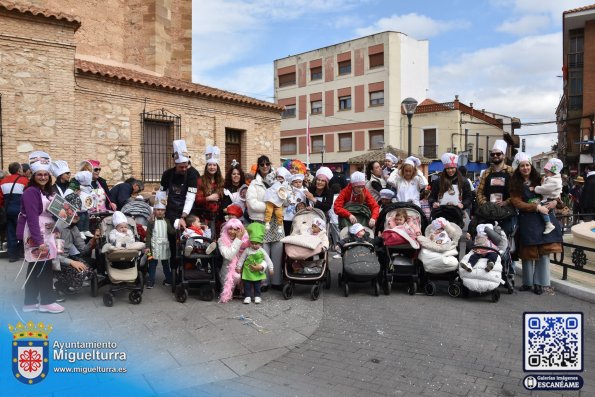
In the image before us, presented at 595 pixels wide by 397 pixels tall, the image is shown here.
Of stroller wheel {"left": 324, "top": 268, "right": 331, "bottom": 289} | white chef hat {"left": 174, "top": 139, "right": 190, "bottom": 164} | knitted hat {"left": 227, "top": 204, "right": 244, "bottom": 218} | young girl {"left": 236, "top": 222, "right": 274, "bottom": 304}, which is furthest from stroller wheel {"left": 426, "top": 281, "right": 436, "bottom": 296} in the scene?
white chef hat {"left": 174, "top": 139, "right": 190, "bottom": 164}

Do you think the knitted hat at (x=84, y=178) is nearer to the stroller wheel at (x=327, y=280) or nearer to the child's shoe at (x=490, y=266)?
the stroller wheel at (x=327, y=280)

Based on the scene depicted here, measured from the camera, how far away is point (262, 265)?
6.25 metres

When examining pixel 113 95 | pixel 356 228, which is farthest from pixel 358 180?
pixel 113 95

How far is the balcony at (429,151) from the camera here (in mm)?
38562

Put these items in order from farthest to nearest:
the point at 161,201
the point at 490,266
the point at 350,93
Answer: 1. the point at 350,93
2. the point at 161,201
3. the point at 490,266

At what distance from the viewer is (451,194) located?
7.34m

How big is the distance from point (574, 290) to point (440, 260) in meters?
2.00

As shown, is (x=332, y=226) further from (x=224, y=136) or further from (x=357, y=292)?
(x=224, y=136)

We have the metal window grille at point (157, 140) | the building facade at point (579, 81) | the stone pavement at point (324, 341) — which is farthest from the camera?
the building facade at point (579, 81)

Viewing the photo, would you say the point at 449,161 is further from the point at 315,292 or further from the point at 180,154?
the point at 180,154

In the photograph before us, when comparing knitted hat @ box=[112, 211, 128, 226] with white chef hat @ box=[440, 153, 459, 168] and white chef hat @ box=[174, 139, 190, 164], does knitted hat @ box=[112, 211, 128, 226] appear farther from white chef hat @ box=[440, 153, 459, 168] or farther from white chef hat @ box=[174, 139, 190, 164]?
white chef hat @ box=[440, 153, 459, 168]

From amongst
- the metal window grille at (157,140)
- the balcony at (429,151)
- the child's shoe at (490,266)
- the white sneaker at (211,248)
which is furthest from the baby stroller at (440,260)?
the balcony at (429,151)

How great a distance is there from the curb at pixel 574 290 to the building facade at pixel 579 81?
2931 centimetres

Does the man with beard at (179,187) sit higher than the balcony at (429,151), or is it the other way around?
the balcony at (429,151)
